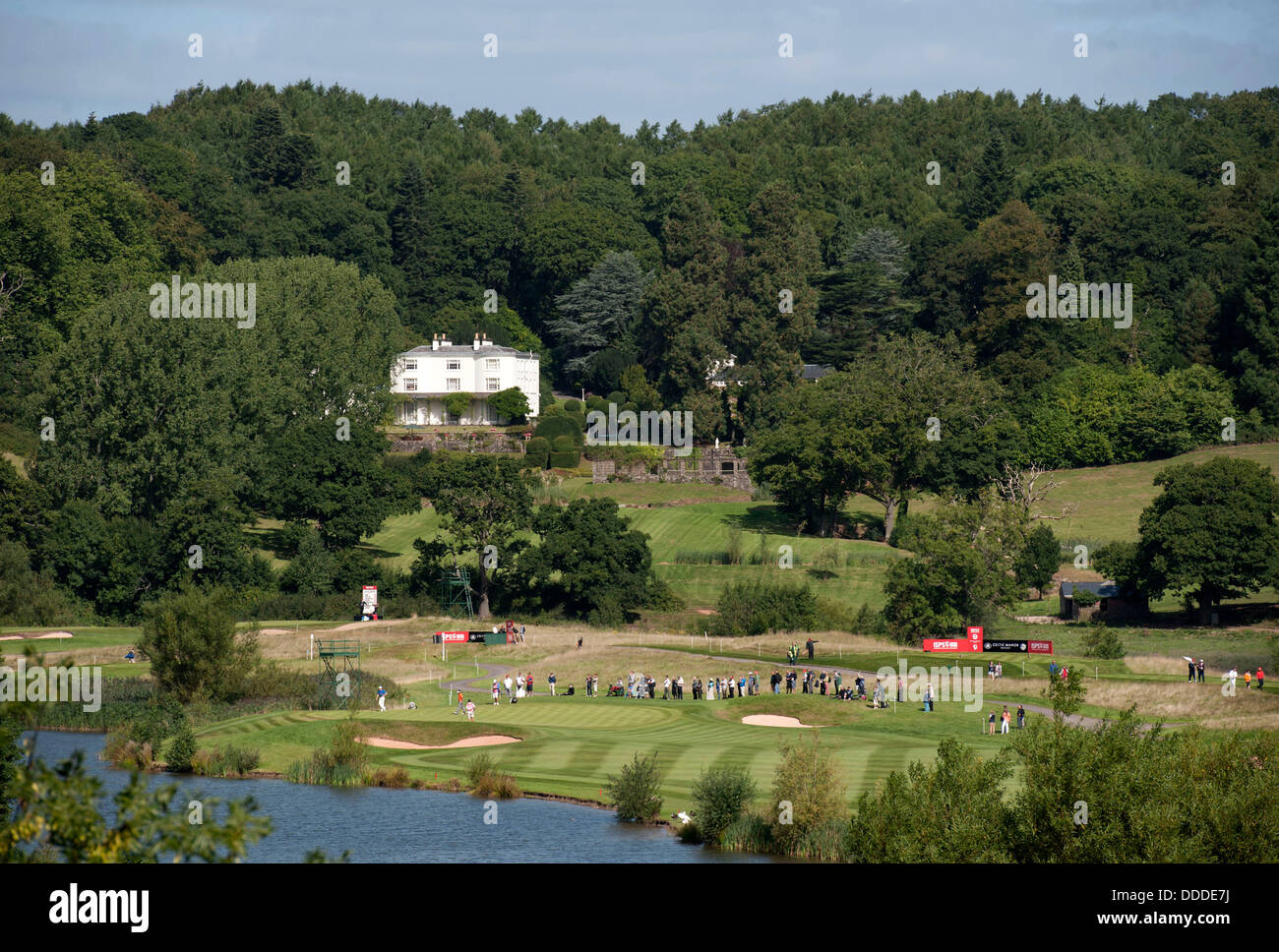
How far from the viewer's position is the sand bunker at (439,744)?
5994 cm

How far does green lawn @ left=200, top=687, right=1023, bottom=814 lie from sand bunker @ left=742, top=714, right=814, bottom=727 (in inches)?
16.8

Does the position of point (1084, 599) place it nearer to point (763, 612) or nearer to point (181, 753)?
point (763, 612)

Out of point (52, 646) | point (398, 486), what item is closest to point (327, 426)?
point (398, 486)

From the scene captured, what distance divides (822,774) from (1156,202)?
5122 inches

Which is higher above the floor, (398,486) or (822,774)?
(398,486)

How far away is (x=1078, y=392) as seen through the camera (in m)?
138

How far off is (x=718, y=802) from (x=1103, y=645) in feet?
129

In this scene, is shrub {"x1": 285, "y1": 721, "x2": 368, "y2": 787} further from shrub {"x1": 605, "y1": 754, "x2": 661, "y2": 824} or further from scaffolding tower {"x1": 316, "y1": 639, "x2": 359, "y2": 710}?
scaffolding tower {"x1": 316, "y1": 639, "x2": 359, "y2": 710}

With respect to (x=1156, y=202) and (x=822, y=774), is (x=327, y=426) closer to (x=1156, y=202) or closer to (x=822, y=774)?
(x=822, y=774)

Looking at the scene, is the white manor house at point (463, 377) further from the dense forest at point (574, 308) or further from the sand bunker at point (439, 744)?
the sand bunker at point (439, 744)

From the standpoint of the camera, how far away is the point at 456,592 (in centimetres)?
9819

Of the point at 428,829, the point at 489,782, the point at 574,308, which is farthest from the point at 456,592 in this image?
the point at 574,308

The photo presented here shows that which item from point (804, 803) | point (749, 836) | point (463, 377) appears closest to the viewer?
point (804, 803)

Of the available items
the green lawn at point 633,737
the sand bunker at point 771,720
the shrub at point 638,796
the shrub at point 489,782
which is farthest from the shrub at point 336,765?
the sand bunker at point 771,720
